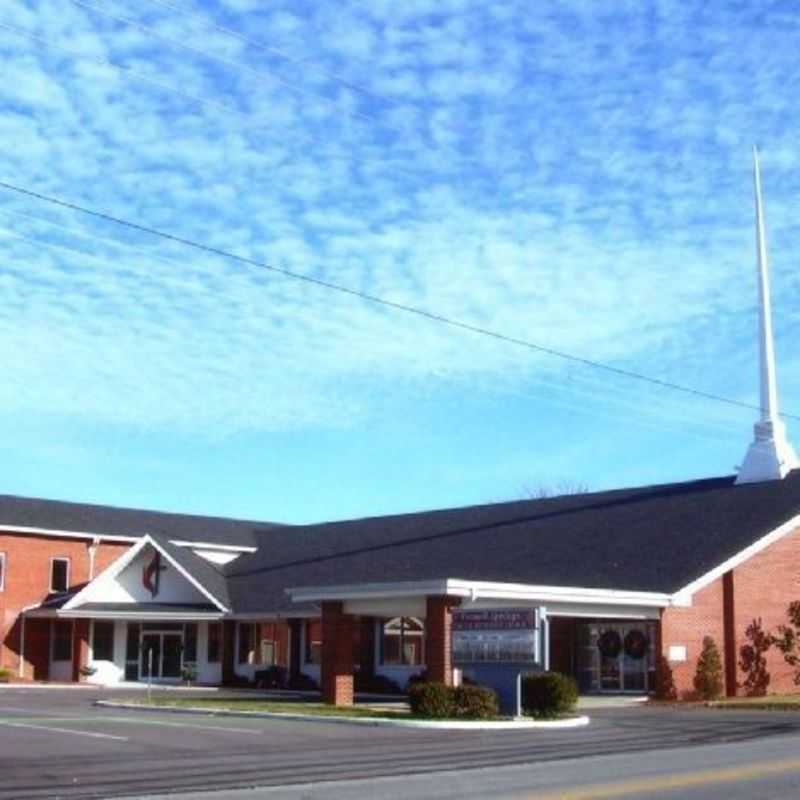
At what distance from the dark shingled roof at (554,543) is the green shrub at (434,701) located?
402 inches

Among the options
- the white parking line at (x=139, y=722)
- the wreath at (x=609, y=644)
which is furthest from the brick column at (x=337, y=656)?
the wreath at (x=609, y=644)

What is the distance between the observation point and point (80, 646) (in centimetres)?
4666

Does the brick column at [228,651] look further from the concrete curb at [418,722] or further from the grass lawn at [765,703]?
the grass lawn at [765,703]

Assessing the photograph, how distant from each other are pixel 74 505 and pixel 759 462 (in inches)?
1085

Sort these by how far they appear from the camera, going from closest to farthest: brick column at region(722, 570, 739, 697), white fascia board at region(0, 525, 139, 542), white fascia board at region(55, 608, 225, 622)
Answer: brick column at region(722, 570, 739, 697) → white fascia board at region(55, 608, 225, 622) → white fascia board at region(0, 525, 139, 542)

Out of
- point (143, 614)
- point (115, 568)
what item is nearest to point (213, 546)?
point (115, 568)

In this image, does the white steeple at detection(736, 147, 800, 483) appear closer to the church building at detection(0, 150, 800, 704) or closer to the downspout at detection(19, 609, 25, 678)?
the church building at detection(0, 150, 800, 704)

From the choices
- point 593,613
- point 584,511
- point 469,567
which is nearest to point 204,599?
point 469,567

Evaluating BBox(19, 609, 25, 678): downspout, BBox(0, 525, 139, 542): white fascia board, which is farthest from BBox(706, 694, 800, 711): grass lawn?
BBox(19, 609, 25, 678): downspout

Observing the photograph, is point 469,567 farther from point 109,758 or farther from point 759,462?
point 109,758

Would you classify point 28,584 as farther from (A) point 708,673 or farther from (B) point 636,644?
(A) point 708,673

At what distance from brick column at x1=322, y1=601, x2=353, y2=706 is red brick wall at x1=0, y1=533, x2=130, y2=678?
19132 millimetres

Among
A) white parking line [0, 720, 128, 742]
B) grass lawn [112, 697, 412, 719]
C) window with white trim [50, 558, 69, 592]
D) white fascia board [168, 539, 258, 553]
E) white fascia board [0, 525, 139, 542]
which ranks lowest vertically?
grass lawn [112, 697, 412, 719]

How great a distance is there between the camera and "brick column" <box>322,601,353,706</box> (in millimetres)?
32094
